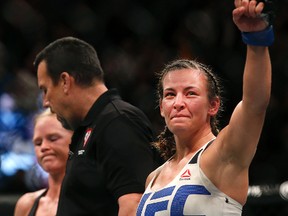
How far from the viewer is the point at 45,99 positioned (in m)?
2.88

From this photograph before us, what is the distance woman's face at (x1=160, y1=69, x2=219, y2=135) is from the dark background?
2199 mm

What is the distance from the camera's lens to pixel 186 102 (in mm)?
2219

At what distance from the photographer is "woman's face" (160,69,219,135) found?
221 centimetres

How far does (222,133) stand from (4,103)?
2.71m

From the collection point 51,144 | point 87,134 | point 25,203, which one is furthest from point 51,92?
point 25,203

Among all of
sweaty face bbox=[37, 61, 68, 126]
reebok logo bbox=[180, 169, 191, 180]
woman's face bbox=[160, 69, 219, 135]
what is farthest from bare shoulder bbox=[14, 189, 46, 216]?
reebok logo bbox=[180, 169, 191, 180]

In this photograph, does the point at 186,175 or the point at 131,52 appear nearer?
the point at 186,175

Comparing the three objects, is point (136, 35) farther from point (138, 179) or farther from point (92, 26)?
point (138, 179)

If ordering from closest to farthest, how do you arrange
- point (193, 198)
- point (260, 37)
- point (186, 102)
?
1. point (260, 37)
2. point (193, 198)
3. point (186, 102)

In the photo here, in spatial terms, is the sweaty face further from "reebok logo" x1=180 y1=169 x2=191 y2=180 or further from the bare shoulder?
Answer: "reebok logo" x1=180 y1=169 x2=191 y2=180

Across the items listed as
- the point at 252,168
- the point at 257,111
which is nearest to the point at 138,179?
the point at 257,111

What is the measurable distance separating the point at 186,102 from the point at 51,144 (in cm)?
115

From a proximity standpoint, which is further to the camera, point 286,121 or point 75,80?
point 286,121

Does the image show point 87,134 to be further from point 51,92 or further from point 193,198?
point 193,198
